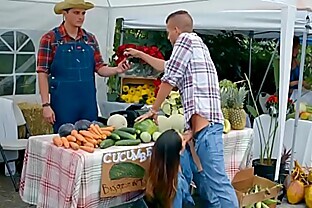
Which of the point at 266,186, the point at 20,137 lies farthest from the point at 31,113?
the point at 266,186

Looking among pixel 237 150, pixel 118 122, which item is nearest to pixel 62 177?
pixel 118 122

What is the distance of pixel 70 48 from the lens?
4.12 m

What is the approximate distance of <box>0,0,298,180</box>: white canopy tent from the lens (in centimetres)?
431

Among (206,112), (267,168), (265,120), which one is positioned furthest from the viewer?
(265,120)

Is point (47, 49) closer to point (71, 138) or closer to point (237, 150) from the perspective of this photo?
point (71, 138)

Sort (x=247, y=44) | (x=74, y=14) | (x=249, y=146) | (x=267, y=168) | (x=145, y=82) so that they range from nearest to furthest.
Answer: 1. (x=74, y=14)
2. (x=249, y=146)
3. (x=267, y=168)
4. (x=145, y=82)
5. (x=247, y=44)

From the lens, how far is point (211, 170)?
3.44m

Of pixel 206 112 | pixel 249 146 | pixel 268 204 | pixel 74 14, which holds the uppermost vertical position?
pixel 74 14

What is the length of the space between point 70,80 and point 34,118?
222 centimetres

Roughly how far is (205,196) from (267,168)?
142cm

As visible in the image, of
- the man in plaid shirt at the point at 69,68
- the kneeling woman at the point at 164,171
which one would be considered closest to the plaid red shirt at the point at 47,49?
the man in plaid shirt at the point at 69,68

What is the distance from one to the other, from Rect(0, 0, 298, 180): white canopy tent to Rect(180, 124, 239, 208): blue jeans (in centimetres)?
104

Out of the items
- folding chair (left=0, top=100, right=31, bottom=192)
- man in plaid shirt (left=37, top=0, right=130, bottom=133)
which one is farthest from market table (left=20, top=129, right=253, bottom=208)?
folding chair (left=0, top=100, right=31, bottom=192)

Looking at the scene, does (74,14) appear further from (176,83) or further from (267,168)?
(267,168)
